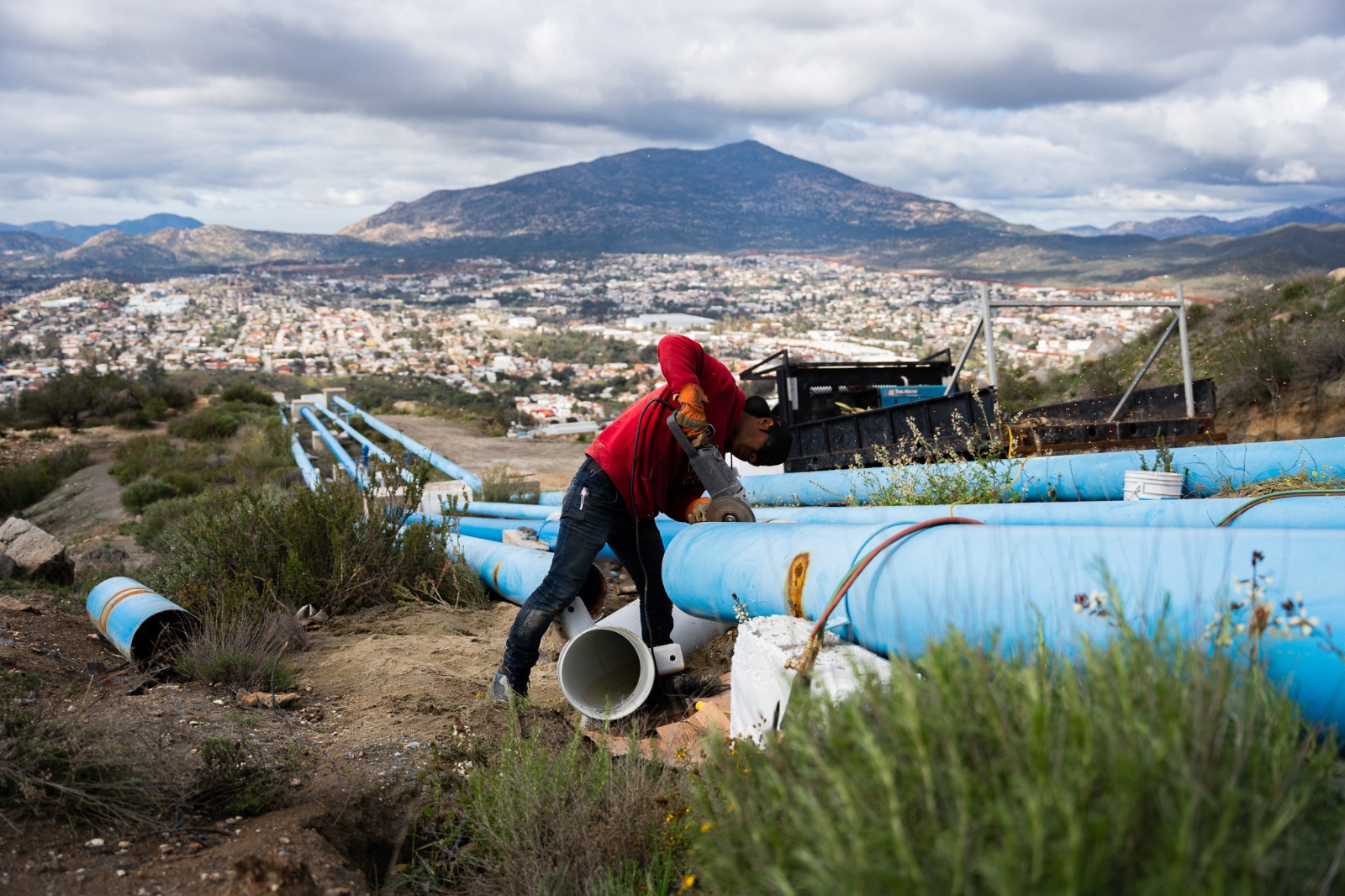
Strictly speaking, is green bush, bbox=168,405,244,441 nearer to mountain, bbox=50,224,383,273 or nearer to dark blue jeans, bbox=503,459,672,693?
dark blue jeans, bbox=503,459,672,693

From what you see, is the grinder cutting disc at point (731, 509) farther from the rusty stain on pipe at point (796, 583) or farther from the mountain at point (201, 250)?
the mountain at point (201, 250)

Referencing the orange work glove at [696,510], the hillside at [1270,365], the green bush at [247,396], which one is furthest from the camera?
the green bush at [247,396]

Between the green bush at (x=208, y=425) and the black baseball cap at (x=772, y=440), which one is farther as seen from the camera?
the green bush at (x=208, y=425)

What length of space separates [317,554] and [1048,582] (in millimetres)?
5274

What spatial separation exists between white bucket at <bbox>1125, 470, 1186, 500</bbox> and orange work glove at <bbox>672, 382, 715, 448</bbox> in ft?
8.89

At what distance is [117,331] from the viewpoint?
204ft

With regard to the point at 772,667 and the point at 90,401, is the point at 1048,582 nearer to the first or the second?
the point at 772,667

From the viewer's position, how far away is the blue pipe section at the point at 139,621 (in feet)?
16.5

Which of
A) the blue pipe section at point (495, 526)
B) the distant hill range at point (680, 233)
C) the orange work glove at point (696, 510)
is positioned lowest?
the blue pipe section at point (495, 526)

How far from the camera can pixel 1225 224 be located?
101 m

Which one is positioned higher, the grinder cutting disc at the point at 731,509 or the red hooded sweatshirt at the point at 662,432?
the red hooded sweatshirt at the point at 662,432

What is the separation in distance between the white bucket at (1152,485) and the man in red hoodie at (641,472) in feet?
7.20

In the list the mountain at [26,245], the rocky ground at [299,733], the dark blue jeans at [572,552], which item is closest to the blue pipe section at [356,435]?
the rocky ground at [299,733]

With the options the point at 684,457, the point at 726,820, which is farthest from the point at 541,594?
the point at 726,820
